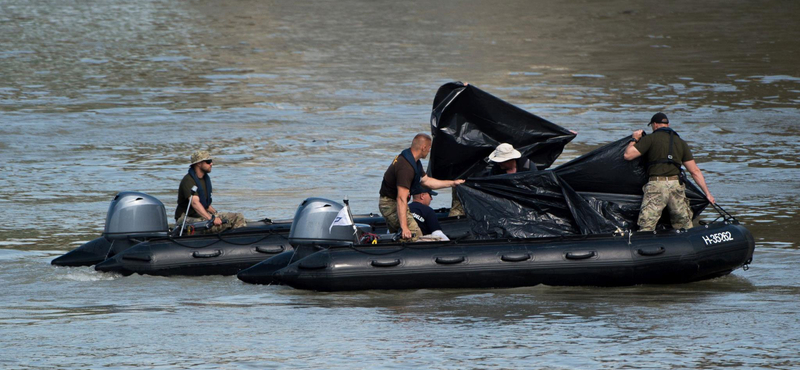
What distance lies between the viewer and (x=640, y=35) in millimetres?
40531

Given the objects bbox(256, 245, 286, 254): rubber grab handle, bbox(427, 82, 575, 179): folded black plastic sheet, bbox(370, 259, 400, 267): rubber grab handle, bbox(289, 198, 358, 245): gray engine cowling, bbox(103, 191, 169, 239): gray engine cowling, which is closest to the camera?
bbox(370, 259, 400, 267): rubber grab handle

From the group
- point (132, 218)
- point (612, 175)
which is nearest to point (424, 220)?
point (612, 175)

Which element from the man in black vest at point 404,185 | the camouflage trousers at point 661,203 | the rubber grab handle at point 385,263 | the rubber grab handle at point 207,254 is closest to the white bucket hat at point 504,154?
the man in black vest at point 404,185

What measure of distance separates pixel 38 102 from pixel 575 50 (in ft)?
56.4

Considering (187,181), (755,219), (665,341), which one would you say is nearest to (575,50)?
(755,219)

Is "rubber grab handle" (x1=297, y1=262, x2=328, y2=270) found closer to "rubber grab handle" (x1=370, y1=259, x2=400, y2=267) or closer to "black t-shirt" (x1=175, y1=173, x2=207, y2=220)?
"rubber grab handle" (x1=370, y1=259, x2=400, y2=267)

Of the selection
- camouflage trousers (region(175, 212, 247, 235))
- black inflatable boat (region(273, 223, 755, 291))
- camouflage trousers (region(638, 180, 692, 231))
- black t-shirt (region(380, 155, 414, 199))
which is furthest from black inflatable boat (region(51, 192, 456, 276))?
camouflage trousers (region(638, 180, 692, 231))

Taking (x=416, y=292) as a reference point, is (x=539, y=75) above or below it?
above

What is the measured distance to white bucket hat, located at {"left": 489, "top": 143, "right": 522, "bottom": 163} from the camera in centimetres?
1267

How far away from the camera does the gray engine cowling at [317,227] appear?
11.9m

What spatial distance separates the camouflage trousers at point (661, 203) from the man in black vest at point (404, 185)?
2.36 metres

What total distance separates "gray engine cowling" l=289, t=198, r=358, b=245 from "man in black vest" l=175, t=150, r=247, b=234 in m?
1.53

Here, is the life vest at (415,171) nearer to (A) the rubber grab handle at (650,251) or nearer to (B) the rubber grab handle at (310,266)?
(B) the rubber grab handle at (310,266)

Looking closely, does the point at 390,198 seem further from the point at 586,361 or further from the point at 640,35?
the point at 640,35
